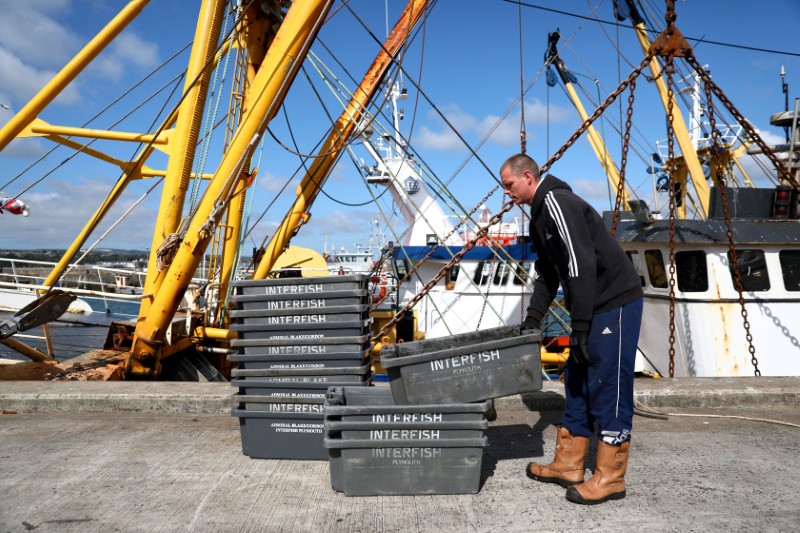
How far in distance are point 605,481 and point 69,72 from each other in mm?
8431

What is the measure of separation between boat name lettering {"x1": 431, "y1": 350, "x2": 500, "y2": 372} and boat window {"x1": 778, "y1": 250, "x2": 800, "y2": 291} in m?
7.97

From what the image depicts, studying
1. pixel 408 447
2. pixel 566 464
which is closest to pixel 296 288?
pixel 408 447

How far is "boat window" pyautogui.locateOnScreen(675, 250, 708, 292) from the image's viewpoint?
9312mm

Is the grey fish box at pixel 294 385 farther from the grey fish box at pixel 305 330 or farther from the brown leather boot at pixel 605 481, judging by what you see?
the brown leather boot at pixel 605 481

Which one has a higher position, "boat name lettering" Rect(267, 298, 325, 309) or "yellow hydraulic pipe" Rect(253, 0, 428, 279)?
"yellow hydraulic pipe" Rect(253, 0, 428, 279)

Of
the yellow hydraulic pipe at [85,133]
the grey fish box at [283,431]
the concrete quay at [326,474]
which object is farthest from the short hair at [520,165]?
the yellow hydraulic pipe at [85,133]

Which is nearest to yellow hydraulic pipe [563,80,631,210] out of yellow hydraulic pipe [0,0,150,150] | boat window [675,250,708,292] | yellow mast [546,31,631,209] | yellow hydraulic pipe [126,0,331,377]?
yellow mast [546,31,631,209]

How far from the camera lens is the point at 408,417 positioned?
129 inches

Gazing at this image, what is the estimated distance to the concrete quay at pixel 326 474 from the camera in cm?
297

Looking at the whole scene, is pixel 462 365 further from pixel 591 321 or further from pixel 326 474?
pixel 326 474

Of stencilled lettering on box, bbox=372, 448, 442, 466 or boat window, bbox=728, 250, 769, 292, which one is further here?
boat window, bbox=728, 250, 769, 292

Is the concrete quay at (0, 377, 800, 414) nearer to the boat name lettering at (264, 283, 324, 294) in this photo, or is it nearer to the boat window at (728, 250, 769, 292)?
the boat name lettering at (264, 283, 324, 294)

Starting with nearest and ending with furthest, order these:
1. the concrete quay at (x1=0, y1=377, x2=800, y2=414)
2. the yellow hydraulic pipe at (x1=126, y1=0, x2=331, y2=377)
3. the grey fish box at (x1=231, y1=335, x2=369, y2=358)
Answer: the grey fish box at (x1=231, y1=335, x2=369, y2=358) < the concrete quay at (x1=0, y1=377, x2=800, y2=414) < the yellow hydraulic pipe at (x1=126, y1=0, x2=331, y2=377)

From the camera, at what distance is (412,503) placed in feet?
10.5
